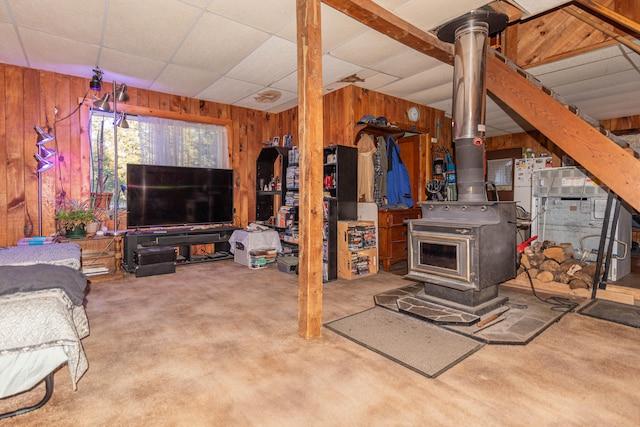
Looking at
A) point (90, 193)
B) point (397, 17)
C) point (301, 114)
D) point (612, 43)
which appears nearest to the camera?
point (301, 114)

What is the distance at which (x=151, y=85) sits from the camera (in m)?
4.75

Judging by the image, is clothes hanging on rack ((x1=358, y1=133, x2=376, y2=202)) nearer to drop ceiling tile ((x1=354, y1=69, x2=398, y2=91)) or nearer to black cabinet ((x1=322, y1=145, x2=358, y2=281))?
black cabinet ((x1=322, y1=145, x2=358, y2=281))

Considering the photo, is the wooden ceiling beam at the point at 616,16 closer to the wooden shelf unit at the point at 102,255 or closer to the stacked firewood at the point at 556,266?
the stacked firewood at the point at 556,266

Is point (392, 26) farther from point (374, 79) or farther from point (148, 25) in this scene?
point (148, 25)

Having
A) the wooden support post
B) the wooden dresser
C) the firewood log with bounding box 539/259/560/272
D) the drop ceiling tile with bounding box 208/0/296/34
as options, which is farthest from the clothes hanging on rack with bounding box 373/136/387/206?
the wooden support post

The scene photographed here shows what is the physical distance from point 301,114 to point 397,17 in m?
1.41

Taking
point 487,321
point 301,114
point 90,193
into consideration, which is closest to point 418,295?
point 487,321

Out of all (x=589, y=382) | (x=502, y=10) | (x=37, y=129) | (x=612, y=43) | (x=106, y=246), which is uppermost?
(x=502, y=10)

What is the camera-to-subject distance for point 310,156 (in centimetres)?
236

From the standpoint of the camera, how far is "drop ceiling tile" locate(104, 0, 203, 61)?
9.25 ft

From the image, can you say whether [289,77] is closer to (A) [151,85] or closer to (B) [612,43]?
(A) [151,85]

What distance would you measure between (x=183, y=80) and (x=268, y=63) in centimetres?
135

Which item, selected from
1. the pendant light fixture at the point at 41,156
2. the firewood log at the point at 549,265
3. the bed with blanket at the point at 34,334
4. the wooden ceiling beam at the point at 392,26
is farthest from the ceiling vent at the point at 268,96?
the firewood log at the point at 549,265

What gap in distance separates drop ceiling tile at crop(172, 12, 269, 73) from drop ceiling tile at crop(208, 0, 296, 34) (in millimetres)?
104
